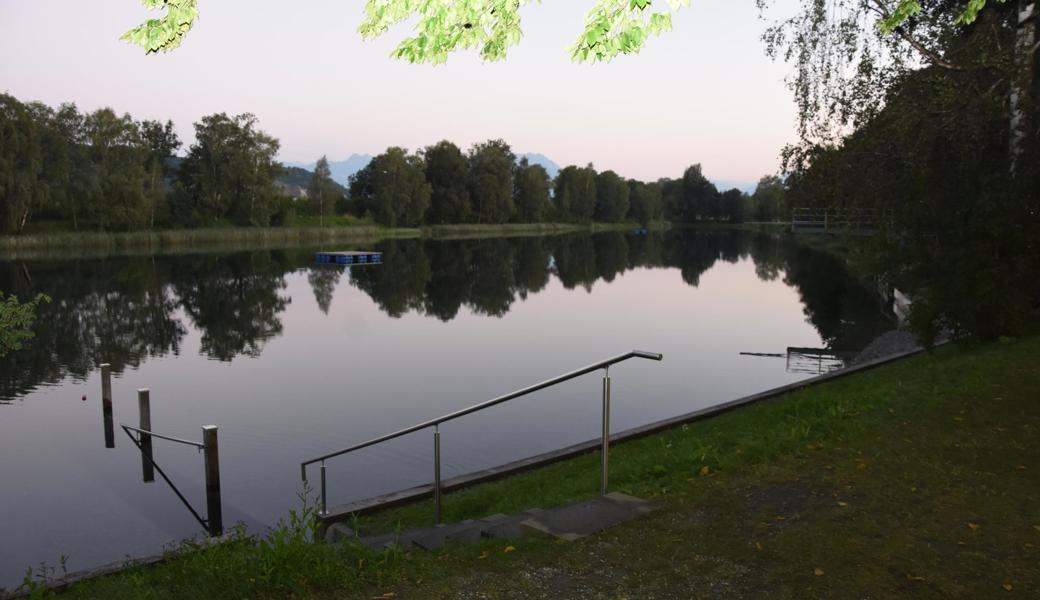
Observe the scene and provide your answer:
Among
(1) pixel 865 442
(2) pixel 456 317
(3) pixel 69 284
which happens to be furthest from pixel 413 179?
(1) pixel 865 442

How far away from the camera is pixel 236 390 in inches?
782

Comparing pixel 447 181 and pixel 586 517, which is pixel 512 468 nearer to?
pixel 586 517

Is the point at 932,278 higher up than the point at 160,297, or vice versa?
the point at 932,278

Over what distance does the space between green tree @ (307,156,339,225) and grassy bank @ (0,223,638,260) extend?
3.72 m

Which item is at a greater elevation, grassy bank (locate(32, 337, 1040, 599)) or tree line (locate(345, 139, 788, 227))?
tree line (locate(345, 139, 788, 227))

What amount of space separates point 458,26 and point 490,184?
11644cm

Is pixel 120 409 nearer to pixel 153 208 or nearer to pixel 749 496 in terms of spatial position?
pixel 749 496

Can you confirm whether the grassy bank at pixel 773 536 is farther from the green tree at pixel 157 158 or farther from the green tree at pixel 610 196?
the green tree at pixel 610 196

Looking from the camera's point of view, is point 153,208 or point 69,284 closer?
point 69,284

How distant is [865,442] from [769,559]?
345cm

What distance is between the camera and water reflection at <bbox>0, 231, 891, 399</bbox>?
2598 cm

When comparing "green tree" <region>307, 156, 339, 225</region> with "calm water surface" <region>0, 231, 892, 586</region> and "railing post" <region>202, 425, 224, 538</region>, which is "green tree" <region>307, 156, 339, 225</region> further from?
"railing post" <region>202, 425, 224, 538</region>

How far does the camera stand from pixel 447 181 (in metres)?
121

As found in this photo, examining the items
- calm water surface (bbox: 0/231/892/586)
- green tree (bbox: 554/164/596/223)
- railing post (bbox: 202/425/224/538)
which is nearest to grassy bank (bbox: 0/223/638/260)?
calm water surface (bbox: 0/231/892/586)
